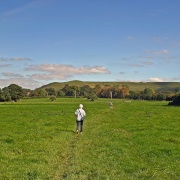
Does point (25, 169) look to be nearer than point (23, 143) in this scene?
Yes

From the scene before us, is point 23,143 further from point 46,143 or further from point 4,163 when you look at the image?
point 4,163

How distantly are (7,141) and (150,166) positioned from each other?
39.0ft

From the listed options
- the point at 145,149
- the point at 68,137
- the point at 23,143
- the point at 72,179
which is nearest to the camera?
the point at 72,179

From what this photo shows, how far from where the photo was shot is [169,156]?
59.5ft

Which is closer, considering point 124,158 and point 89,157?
point 124,158

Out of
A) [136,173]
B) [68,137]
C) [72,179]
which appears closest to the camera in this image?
[72,179]

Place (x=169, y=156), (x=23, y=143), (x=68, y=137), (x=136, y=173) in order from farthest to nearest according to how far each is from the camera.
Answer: (x=68, y=137)
(x=23, y=143)
(x=169, y=156)
(x=136, y=173)

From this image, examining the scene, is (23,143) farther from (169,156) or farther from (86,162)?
(169,156)

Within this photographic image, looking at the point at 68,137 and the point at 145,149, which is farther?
the point at 68,137

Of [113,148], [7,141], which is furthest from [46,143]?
[113,148]

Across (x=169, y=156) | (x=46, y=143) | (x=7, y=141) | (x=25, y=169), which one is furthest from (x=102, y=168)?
(x=7, y=141)

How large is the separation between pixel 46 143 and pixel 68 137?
4248 millimetres

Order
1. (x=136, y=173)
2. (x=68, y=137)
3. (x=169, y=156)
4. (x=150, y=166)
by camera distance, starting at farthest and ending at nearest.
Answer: (x=68, y=137) < (x=169, y=156) < (x=150, y=166) < (x=136, y=173)

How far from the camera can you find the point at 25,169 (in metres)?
14.8
